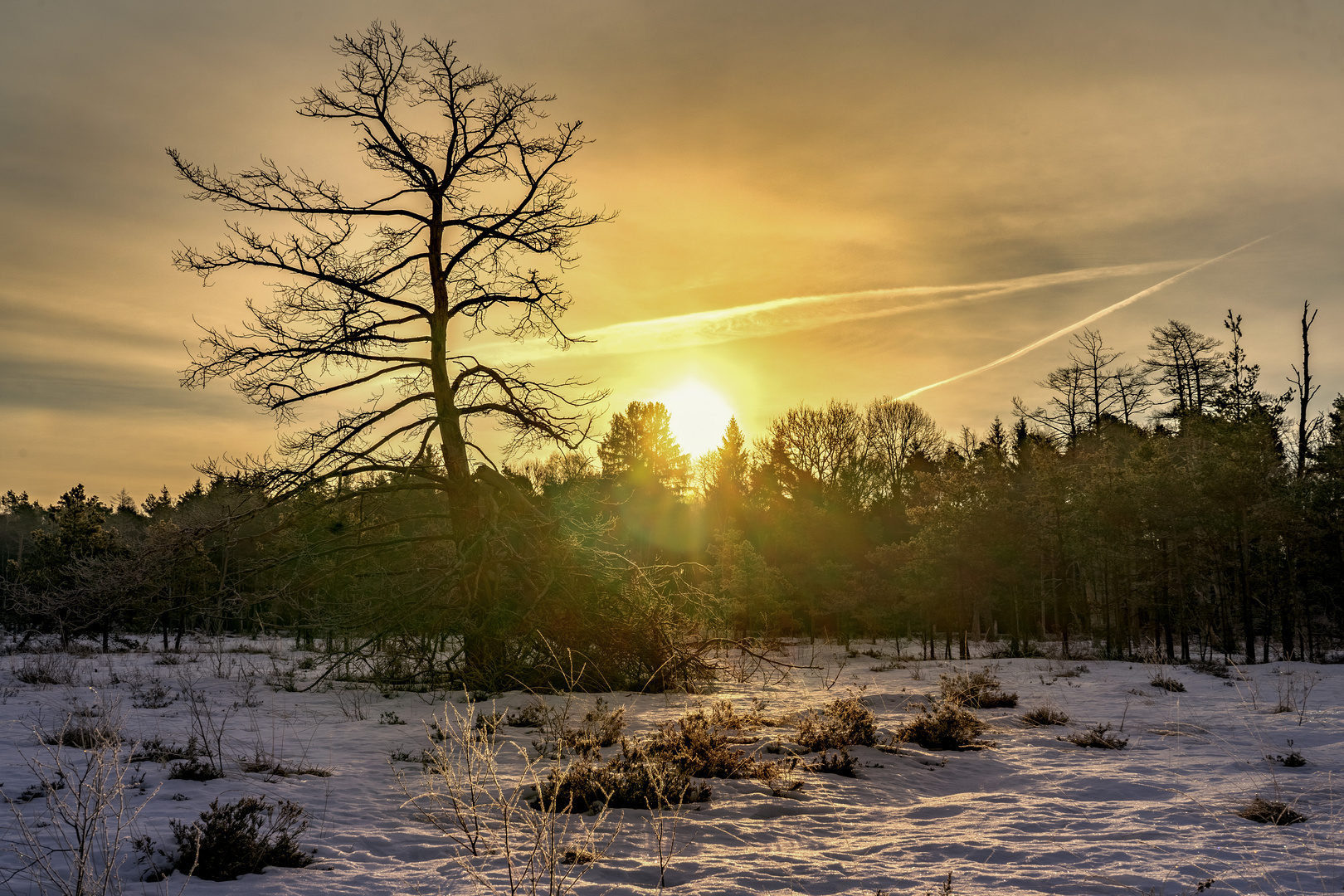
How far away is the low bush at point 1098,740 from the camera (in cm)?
891

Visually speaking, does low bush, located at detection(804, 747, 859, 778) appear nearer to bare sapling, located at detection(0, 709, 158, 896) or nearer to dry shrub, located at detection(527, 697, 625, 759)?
dry shrub, located at detection(527, 697, 625, 759)

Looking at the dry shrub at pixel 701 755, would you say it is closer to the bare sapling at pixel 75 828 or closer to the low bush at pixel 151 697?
the bare sapling at pixel 75 828

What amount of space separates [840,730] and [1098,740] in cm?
310

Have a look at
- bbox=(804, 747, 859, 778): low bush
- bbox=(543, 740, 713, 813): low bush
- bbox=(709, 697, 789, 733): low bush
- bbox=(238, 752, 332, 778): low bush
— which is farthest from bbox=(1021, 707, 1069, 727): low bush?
bbox=(238, 752, 332, 778): low bush

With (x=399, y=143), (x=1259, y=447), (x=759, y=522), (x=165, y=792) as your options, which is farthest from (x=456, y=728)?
(x=759, y=522)

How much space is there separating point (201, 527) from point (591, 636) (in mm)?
6398

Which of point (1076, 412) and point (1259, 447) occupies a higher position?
point (1076, 412)

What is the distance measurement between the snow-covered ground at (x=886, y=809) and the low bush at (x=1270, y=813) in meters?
0.08

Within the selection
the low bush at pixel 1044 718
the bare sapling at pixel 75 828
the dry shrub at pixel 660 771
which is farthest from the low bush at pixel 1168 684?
the bare sapling at pixel 75 828

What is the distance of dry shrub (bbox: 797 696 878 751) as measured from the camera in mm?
8359

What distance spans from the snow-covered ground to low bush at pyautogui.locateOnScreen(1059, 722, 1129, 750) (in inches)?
7.8

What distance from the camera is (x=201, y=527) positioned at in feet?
40.2

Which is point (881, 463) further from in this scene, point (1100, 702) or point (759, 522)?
point (1100, 702)

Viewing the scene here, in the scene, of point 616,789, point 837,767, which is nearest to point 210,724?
point 616,789
